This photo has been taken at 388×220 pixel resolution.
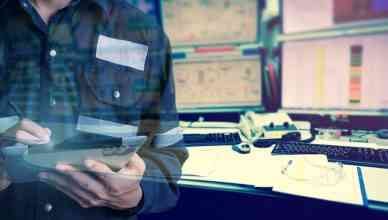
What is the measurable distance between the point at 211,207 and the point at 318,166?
46cm

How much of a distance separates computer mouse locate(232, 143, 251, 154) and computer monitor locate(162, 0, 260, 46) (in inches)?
15.5

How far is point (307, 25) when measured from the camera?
1.25 m

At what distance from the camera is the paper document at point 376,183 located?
0.81 m

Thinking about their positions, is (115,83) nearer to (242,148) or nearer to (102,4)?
(102,4)

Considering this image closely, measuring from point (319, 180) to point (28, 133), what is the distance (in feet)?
2.27

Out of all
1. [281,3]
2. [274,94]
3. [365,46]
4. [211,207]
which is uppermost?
[281,3]

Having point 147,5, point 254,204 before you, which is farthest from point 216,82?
point 254,204

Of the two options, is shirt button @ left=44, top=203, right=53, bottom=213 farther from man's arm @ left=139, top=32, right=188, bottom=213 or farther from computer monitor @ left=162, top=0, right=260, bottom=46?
computer monitor @ left=162, top=0, right=260, bottom=46

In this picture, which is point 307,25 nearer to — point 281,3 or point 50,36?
point 281,3

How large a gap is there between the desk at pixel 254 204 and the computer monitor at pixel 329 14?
0.47 meters

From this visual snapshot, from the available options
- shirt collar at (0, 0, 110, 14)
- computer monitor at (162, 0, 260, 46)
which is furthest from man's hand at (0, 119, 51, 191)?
computer monitor at (162, 0, 260, 46)

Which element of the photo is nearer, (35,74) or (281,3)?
(35,74)

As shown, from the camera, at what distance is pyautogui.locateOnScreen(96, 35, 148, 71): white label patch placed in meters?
0.85

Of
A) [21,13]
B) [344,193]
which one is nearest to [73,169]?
[21,13]
